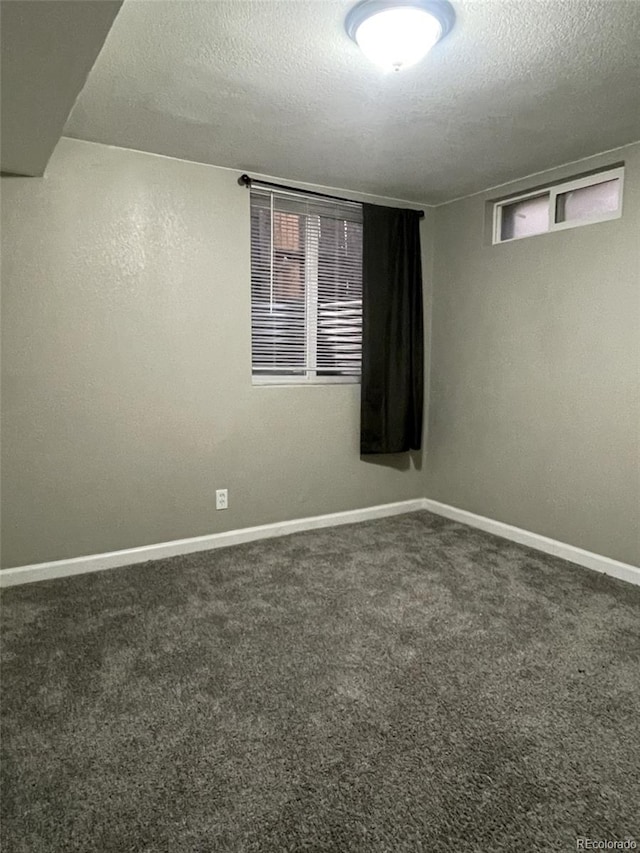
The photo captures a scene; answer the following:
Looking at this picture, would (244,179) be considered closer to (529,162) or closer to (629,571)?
(529,162)

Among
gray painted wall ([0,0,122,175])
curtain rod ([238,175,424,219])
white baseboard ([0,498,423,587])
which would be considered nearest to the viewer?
gray painted wall ([0,0,122,175])

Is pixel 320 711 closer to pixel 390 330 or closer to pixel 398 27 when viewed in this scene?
pixel 398 27

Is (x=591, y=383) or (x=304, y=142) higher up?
(x=304, y=142)

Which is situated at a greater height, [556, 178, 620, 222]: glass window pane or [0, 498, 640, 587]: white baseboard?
[556, 178, 620, 222]: glass window pane

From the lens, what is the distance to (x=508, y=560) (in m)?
3.18

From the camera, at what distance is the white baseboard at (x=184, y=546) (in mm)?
2857

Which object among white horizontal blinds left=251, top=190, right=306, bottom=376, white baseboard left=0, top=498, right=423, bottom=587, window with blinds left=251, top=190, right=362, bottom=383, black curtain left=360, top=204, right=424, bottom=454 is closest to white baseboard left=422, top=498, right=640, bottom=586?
white baseboard left=0, top=498, right=423, bottom=587

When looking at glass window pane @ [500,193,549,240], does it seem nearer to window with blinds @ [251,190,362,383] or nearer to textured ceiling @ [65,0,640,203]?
textured ceiling @ [65,0,640,203]

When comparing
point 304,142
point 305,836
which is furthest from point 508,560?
point 304,142

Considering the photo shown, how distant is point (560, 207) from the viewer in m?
3.25

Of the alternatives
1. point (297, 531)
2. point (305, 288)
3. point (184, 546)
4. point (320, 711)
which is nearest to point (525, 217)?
point (305, 288)

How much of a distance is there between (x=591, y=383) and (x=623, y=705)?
1792 millimetres

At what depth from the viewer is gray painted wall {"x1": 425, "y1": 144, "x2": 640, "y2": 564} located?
2893 mm

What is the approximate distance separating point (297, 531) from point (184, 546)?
2.63 feet
